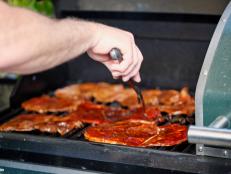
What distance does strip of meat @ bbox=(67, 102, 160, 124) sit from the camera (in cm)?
275

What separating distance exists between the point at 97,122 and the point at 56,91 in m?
0.65

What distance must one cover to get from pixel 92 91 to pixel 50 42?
144 centimetres

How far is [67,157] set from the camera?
235cm

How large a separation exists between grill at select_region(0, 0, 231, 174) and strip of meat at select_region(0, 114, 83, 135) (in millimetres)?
43

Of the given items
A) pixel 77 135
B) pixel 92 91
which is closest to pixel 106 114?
pixel 77 135

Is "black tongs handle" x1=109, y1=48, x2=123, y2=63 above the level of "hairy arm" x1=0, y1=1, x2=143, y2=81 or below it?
below

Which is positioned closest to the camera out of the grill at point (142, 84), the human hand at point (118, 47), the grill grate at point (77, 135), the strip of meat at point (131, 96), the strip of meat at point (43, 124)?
the human hand at point (118, 47)

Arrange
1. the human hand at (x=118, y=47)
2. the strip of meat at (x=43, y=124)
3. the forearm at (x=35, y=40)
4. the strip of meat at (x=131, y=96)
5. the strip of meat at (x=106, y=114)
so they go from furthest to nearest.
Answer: the strip of meat at (x=131, y=96) → the strip of meat at (x=106, y=114) → the strip of meat at (x=43, y=124) → the human hand at (x=118, y=47) → the forearm at (x=35, y=40)

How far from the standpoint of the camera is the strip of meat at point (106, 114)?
2754 millimetres

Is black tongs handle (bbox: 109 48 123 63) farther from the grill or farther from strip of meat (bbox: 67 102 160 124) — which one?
strip of meat (bbox: 67 102 160 124)

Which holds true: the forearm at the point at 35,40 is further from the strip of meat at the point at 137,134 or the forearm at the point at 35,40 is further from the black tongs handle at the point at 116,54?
the strip of meat at the point at 137,134

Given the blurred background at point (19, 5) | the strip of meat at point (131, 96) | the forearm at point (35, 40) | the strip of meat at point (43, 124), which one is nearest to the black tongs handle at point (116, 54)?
the forearm at point (35, 40)

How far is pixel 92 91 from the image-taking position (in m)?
3.26

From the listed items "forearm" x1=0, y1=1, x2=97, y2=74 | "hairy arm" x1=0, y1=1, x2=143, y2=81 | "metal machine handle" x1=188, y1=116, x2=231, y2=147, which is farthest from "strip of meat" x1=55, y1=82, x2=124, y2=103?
"metal machine handle" x1=188, y1=116, x2=231, y2=147
